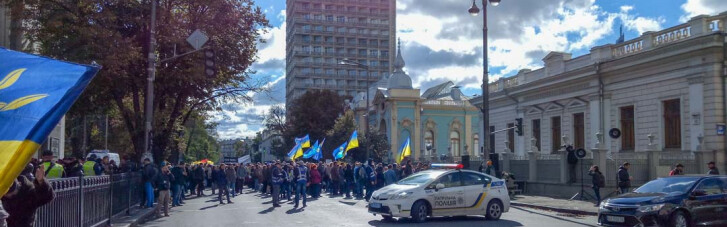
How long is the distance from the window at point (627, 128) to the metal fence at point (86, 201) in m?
21.6

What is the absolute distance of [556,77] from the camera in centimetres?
3278

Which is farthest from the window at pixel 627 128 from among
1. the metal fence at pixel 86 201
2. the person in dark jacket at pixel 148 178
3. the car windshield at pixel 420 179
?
the metal fence at pixel 86 201

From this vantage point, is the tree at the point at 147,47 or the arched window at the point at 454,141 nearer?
the tree at the point at 147,47

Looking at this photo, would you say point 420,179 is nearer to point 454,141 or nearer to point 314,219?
point 314,219

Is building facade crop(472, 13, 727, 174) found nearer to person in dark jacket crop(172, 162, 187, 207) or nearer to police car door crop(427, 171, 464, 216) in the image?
police car door crop(427, 171, 464, 216)

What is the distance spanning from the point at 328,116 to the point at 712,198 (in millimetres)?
52649

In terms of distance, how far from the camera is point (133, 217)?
15.9 m

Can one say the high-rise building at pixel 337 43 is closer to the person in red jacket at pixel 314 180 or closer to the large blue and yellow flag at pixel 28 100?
the person in red jacket at pixel 314 180

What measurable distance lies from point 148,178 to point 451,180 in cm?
827

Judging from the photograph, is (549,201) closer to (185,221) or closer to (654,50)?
(654,50)

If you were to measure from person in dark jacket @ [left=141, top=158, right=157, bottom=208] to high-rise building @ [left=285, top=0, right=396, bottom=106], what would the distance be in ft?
306

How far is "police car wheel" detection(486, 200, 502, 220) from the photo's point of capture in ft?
52.9

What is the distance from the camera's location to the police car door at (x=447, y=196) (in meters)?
15.5

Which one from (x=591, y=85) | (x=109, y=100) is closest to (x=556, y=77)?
(x=591, y=85)
